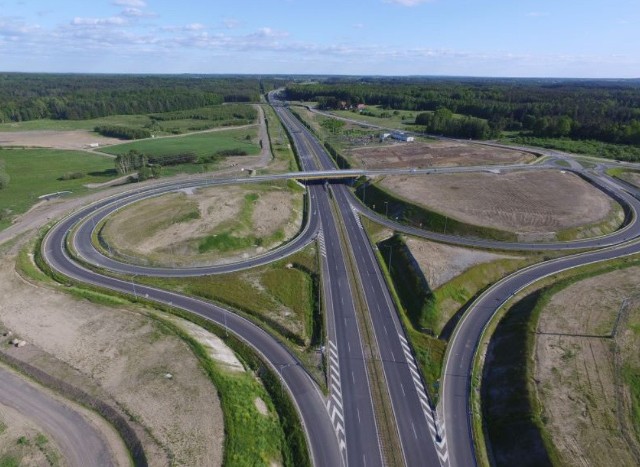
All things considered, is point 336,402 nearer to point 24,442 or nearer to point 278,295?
point 278,295

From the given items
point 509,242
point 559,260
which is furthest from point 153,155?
point 559,260

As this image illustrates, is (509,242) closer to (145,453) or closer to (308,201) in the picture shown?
(308,201)

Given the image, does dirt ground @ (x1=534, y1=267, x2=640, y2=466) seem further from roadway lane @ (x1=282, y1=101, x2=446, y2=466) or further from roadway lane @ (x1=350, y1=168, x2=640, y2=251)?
roadway lane @ (x1=350, y1=168, x2=640, y2=251)

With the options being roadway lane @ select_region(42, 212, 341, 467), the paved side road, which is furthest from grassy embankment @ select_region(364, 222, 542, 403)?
the paved side road

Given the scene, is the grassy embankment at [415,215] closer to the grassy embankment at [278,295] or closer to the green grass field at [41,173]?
the grassy embankment at [278,295]

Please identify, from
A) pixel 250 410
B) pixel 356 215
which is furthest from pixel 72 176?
pixel 250 410

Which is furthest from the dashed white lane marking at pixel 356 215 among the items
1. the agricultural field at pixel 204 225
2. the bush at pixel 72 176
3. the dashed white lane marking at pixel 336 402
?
the bush at pixel 72 176
